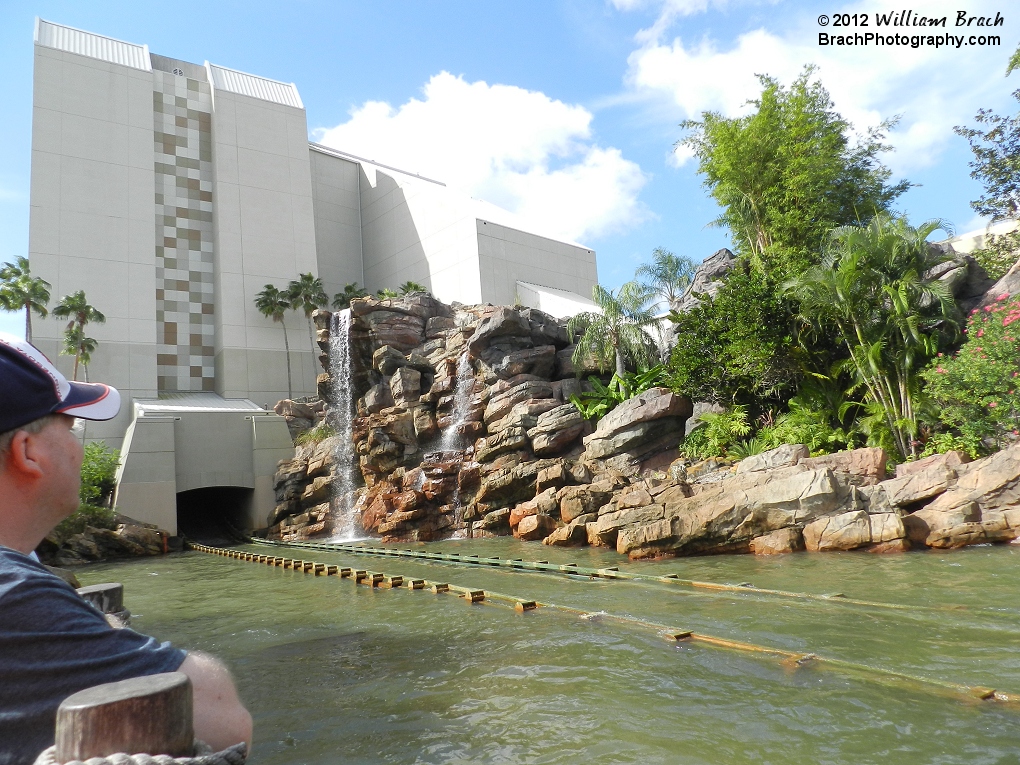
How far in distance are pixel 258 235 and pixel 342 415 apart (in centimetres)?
1665

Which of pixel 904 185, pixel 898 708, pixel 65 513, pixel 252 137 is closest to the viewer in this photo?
pixel 65 513

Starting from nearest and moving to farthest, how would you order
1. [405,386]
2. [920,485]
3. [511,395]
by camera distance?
[920,485], [511,395], [405,386]

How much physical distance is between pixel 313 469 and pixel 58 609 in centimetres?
2805

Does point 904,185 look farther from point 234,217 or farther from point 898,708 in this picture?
point 234,217

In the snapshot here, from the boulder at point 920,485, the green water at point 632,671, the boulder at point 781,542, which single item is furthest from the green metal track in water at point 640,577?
the boulder at point 920,485

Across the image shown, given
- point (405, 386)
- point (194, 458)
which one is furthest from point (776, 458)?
point (194, 458)

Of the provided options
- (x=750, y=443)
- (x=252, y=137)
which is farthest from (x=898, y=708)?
(x=252, y=137)

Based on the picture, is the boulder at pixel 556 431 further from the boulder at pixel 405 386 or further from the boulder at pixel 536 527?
the boulder at pixel 405 386

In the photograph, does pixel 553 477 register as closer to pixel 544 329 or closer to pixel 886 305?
pixel 544 329

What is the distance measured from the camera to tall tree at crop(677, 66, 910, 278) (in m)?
21.2

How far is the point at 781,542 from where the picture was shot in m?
11.9

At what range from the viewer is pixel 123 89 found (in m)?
39.0

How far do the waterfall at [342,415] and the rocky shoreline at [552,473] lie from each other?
291 millimetres

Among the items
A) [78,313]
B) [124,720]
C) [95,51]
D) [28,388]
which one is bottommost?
[124,720]
